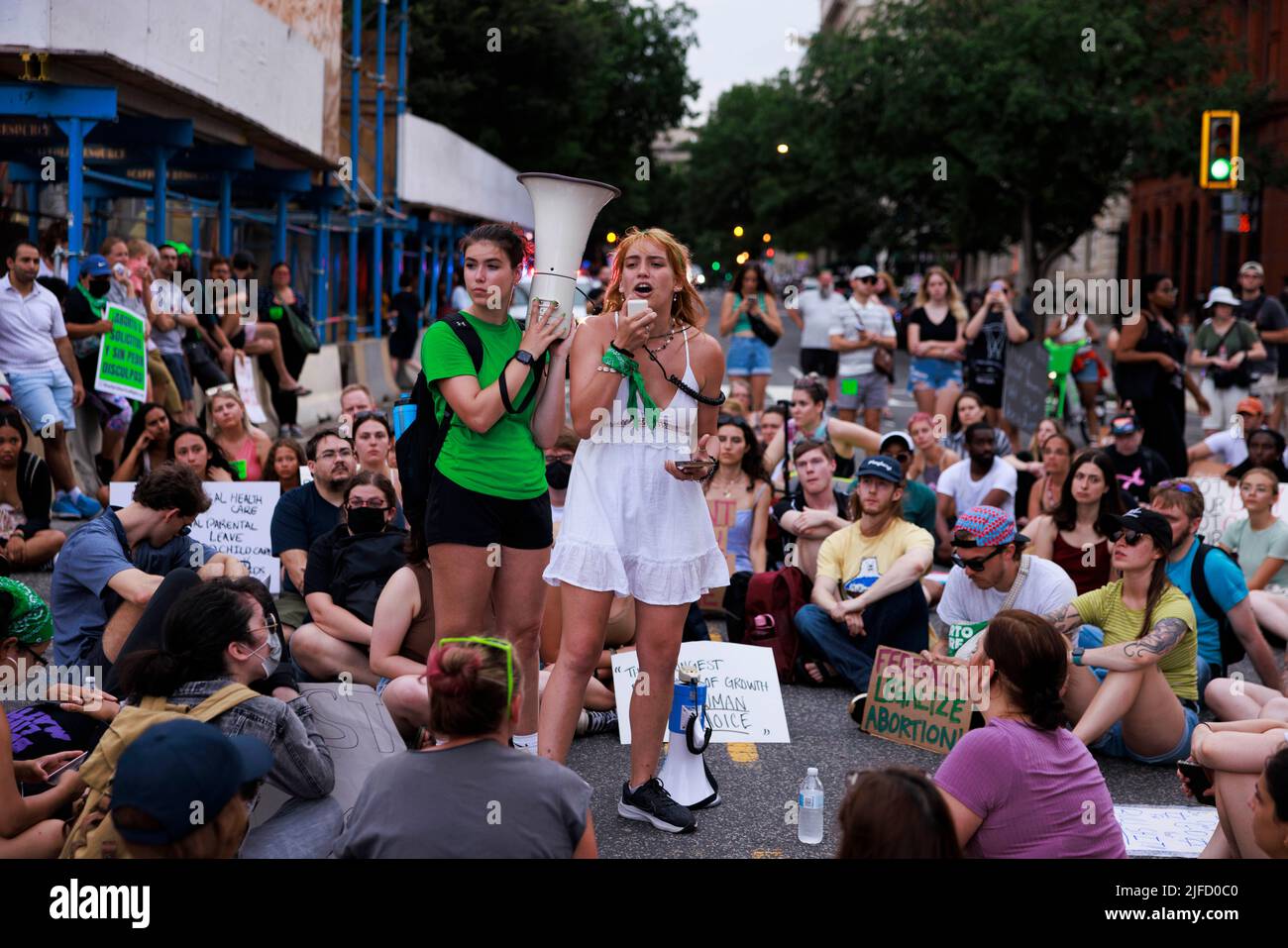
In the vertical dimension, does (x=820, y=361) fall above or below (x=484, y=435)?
above

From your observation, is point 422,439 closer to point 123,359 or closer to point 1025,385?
point 123,359

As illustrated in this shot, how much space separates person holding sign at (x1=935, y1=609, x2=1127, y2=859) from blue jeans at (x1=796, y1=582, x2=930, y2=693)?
318 cm

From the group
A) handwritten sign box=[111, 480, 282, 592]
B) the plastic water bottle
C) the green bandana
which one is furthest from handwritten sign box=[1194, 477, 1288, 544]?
the green bandana

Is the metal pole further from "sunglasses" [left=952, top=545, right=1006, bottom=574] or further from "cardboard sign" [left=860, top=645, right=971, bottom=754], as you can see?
"sunglasses" [left=952, top=545, right=1006, bottom=574]

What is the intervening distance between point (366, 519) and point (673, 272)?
2.09 m

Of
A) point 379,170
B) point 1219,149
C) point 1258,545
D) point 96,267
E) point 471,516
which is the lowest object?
point 1258,545

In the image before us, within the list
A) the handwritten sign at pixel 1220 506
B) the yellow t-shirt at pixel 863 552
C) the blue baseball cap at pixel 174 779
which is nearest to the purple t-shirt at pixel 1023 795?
the blue baseball cap at pixel 174 779

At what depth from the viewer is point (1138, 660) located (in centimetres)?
595

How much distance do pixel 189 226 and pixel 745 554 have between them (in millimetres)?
14785

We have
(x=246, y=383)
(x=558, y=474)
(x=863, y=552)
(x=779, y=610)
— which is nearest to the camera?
(x=863, y=552)

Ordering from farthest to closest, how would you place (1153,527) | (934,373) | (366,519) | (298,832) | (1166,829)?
1. (934,373)
2. (366,519)
3. (1153,527)
4. (1166,829)
5. (298,832)

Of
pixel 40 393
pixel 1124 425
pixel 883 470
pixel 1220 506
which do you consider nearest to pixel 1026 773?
pixel 883 470

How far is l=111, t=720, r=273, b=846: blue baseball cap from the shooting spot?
10.4 feet
